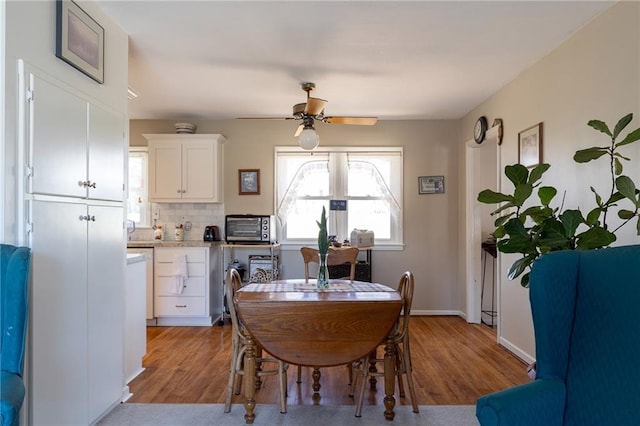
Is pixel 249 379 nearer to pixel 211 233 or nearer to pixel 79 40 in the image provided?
pixel 79 40

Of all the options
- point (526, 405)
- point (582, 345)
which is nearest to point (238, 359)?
point (526, 405)

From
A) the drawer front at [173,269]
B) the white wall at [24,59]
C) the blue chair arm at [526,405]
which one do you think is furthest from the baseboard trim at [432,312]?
the white wall at [24,59]

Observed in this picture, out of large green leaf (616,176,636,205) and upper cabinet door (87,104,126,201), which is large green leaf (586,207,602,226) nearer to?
large green leaf (616,176,636,205)

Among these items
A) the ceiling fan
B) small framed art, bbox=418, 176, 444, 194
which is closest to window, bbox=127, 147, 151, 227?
the ceiling fan

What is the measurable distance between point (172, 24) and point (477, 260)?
376cm

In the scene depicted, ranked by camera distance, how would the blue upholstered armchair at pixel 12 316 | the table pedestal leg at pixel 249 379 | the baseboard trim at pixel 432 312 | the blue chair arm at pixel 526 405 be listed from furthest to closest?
1. the baseboard trim at pixel 432 312
2. the table pedestal leg at pixel 249 379
3. the blue upholstered armchair at pixel 12 316
4. the blue chair arm at pixel 526 405

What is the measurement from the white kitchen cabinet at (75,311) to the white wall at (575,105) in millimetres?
2915

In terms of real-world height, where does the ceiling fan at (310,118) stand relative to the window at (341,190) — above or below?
above

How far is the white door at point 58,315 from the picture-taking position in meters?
1.65

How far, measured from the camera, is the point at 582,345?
52.1 inches

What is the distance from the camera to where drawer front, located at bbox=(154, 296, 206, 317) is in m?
4.22

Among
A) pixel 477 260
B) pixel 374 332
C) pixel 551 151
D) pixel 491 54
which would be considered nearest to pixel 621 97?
pixel 551 151

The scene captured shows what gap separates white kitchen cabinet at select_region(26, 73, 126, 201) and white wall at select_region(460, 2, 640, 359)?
289 cm

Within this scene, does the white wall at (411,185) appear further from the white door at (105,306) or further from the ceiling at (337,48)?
the white door at (105,306)
